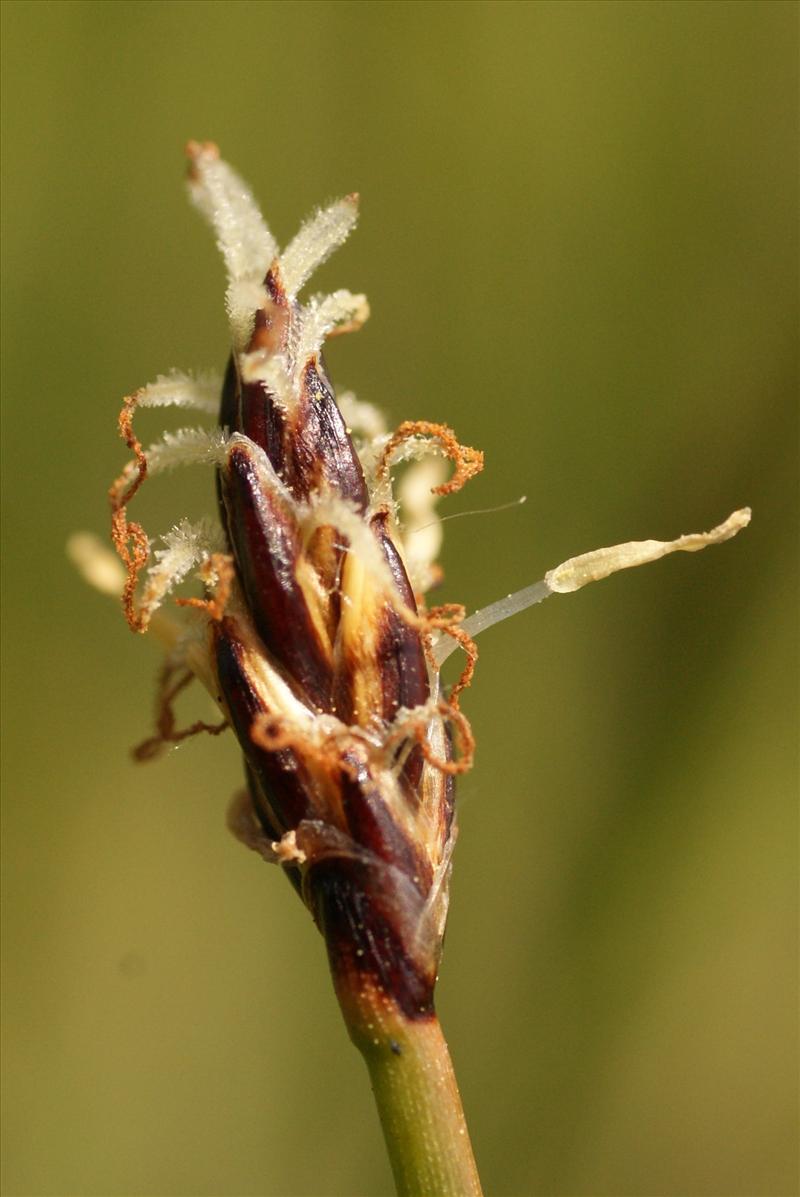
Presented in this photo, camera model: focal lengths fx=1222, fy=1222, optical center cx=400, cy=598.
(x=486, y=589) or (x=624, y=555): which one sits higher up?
(x=486, y=589)

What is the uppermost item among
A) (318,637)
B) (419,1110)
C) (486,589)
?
(486,589)

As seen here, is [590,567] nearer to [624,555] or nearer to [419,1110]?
[624,555]

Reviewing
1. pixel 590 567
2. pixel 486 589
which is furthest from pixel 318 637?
pixel 486 589

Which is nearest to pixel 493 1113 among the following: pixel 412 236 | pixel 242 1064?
pixel 242 1064

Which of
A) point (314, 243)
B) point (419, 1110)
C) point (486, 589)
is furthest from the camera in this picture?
point (486, 589)

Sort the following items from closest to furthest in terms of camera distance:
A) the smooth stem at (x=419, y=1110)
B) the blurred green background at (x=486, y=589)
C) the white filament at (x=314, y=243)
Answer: the smooth stem at (x=419, y=1110) < the white filament at (x=314, y=243) < the blurred green background at (x=486, y=589)

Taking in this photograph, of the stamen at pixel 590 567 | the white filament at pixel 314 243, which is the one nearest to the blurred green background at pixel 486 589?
the stamen at pixel 590 567

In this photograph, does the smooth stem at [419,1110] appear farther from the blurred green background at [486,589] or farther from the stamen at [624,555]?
the blurred green background at [486,589]
